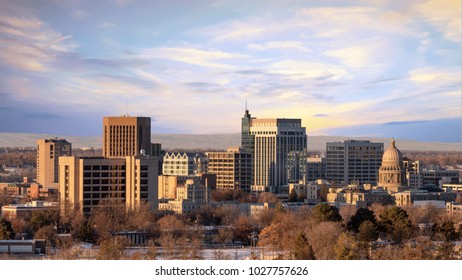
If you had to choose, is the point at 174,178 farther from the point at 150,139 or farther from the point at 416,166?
the point at 416,166

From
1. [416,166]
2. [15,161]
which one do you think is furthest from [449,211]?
[15,161]

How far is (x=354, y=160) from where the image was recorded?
163 feet

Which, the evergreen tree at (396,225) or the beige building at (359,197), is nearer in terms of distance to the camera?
the evergreen tree at (396,225)

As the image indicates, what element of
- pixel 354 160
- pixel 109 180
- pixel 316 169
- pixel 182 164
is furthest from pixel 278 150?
pixel 109 180

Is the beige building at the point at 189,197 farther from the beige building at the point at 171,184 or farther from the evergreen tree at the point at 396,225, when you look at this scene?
the evergreen tree at the point at 396,225

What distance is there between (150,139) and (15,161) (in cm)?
957

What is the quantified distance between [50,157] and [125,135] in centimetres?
413

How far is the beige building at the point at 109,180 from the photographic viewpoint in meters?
28.9

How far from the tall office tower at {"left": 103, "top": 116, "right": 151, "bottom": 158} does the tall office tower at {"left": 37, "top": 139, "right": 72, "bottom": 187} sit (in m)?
1.57

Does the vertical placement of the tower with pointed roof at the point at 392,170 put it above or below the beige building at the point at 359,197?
above

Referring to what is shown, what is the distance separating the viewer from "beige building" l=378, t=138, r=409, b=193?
3994 centimetres

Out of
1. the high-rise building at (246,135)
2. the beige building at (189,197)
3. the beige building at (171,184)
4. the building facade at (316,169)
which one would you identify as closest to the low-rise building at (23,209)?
the beige building at (189,197)

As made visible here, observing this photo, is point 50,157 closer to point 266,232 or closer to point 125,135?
point 125,135

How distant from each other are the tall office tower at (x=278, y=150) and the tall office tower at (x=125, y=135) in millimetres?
8738
